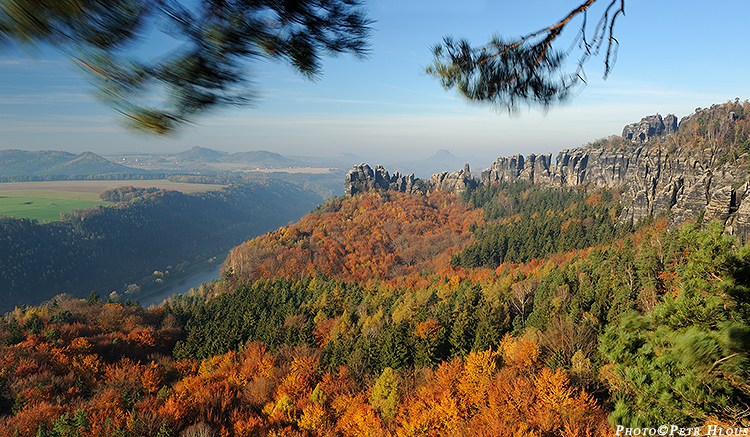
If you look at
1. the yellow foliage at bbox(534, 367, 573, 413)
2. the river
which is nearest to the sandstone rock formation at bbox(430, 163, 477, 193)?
the river

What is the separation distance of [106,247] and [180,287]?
51.4 meters

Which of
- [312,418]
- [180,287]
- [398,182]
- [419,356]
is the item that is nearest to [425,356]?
[419,356]

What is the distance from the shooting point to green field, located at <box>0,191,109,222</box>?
137375 millimetres

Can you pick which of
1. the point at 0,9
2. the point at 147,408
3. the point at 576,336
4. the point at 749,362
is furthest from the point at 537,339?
the point at 0,9

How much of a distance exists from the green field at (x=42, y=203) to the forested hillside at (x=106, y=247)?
29.6 feet

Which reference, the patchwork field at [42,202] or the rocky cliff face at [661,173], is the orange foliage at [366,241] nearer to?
the rocky cliff face at [661,173]

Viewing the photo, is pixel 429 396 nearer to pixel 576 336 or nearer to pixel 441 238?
pixel 576 336

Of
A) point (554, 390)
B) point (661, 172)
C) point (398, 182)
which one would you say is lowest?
point (554, 390)

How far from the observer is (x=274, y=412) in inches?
925

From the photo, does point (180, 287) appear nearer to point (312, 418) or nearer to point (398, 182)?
point (398, 182)

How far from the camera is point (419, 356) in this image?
27.9 meters

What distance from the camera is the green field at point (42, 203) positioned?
137375mm

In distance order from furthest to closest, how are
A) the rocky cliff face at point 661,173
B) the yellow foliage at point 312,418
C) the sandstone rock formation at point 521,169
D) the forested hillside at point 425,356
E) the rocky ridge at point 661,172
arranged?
the sandstone rock formation at point 521,169, the rocky ridge at point 661,172, the rocky cliff face at point 661,173, the yellow foliage at point 312,418, the forested hillside at point 425,356

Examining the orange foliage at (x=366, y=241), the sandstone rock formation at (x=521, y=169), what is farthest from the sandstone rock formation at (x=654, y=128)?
the orange foliage at (x=366, y=241)
